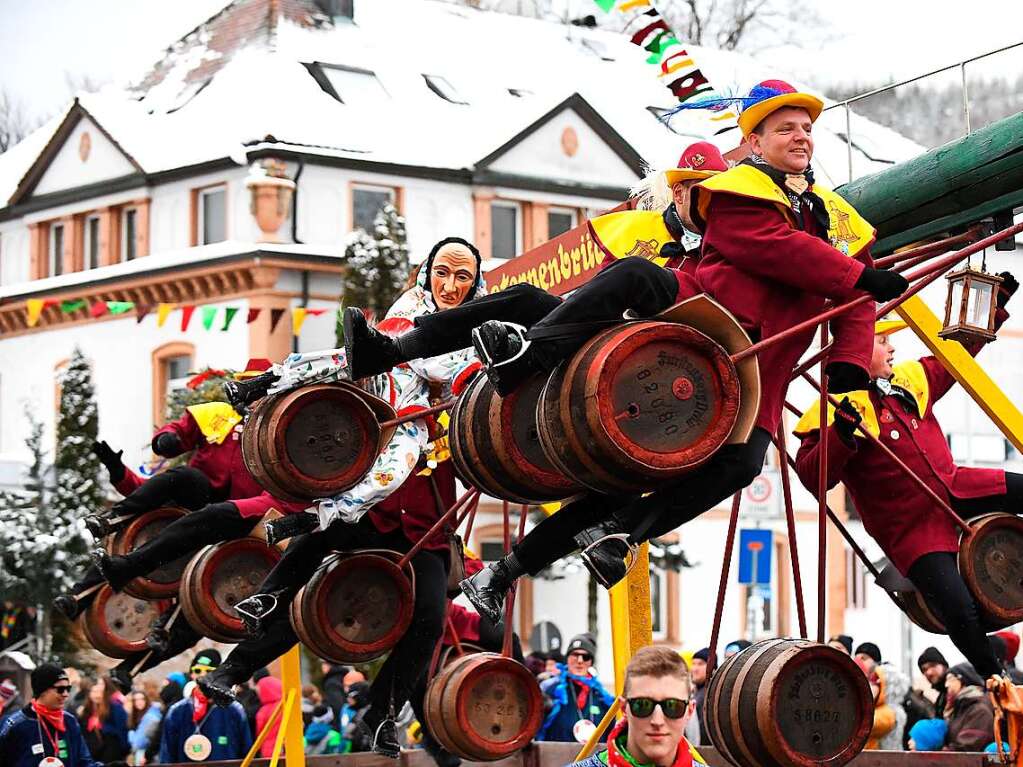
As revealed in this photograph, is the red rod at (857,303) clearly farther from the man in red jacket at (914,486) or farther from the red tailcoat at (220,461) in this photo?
the red tailcoat at (220,461)

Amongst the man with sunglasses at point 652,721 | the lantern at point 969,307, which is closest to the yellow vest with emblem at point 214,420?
the lantern at point 969,307

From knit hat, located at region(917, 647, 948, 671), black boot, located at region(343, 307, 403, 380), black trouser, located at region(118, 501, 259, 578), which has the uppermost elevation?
black boot, located at region(343, 307, 403, 380)

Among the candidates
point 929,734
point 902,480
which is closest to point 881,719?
point 929,734

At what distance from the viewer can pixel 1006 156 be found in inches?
260

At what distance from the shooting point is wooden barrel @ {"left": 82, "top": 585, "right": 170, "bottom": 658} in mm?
10781

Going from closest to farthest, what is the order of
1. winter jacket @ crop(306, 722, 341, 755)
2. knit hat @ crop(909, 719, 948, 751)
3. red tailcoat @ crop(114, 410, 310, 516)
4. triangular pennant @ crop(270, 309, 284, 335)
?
knit hat @ crop(909, 719, 948, 751) < red tailcoat @ crop(114, 410, 310, 516) < winter jacket @ crop(306, 722, 341, 755) < triangular pennant @ crop(270, 309, 284, 335)

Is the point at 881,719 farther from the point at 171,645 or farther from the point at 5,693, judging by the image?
the point at 5,693

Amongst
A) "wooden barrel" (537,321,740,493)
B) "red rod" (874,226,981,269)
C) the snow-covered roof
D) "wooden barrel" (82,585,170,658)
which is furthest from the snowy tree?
"wooden barrel" (537,321,740,493)

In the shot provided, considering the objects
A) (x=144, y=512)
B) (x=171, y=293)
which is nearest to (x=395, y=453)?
(x=144, y=512)

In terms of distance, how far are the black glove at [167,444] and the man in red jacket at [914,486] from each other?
151 inches

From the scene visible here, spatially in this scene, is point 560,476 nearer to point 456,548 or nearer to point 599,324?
point 599,324

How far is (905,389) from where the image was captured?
741 cm

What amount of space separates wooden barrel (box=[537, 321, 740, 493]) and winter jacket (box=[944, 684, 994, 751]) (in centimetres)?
452

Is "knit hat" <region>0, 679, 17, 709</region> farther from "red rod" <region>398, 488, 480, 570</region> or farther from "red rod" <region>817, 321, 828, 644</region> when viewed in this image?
"red rod" <region>817, 321, 828, 644</region>
